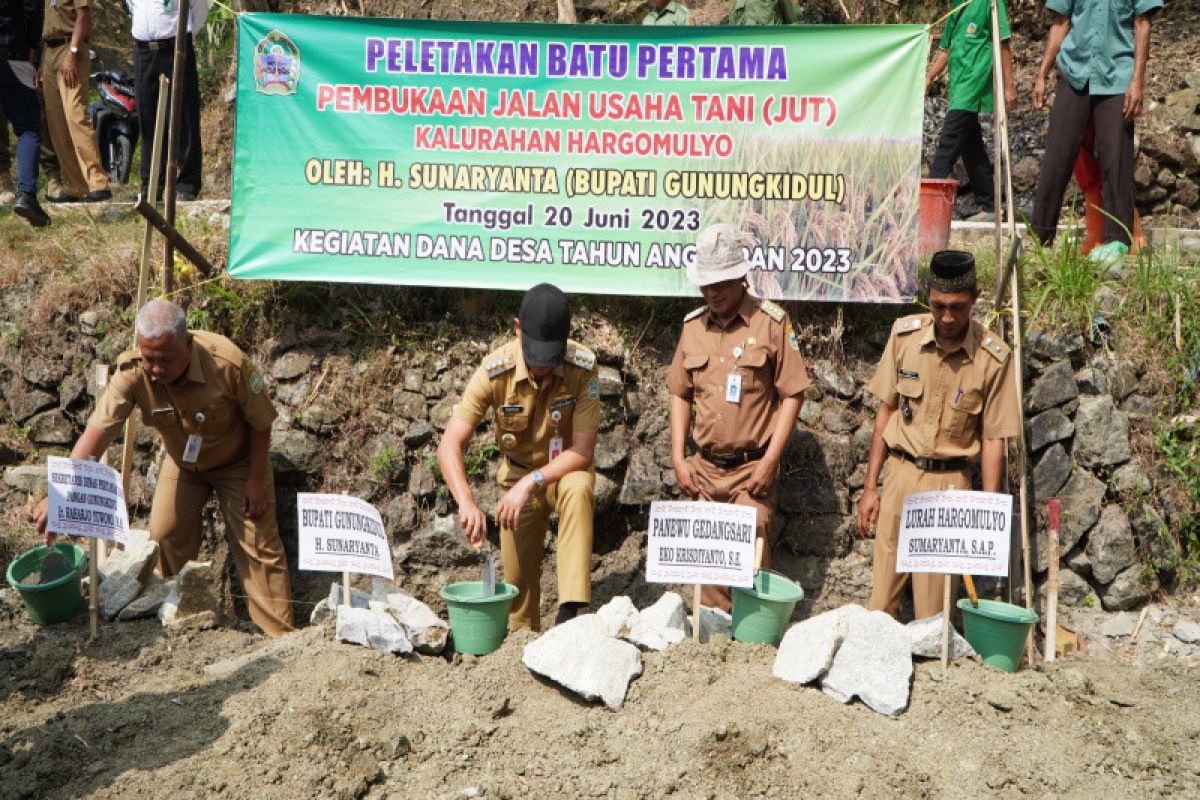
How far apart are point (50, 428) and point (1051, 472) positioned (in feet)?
18.4

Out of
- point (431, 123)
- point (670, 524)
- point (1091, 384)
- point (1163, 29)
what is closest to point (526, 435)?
point (670, 524)

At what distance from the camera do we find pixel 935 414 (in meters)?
4.57

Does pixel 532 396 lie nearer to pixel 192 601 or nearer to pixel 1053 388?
pixel 192 601

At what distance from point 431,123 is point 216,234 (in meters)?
1.80

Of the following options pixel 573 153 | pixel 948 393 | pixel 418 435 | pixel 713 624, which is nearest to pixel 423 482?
pixel 418 435

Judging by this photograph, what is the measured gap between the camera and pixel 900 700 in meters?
3.67

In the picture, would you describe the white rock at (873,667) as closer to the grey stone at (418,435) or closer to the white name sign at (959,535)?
the white name sign at (959,535)

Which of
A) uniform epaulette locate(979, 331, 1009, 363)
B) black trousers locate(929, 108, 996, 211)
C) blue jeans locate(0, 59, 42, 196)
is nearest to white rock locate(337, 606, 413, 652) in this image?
uniform epaulette locate(979, 331, 1009, 363)

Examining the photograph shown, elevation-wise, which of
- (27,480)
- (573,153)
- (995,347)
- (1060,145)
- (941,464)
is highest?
(1060,145)

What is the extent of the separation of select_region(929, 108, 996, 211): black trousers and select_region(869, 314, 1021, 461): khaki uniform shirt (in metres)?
2.44

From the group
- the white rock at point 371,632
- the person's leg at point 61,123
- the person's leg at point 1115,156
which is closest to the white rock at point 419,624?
the white rock at point 371,632

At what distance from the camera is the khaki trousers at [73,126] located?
714 cm

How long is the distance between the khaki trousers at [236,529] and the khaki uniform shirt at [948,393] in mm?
2971

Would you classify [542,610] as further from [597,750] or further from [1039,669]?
[1039,669]
